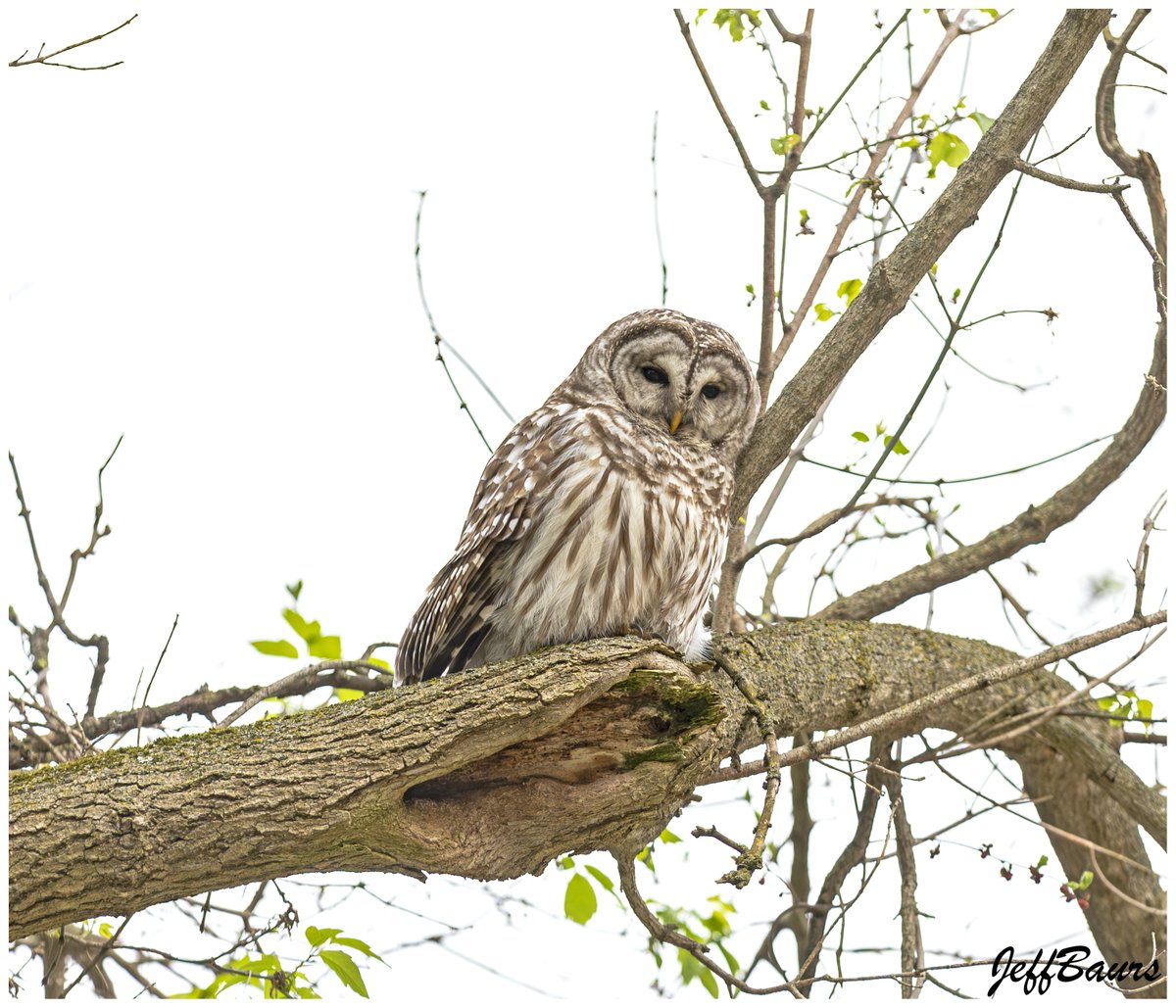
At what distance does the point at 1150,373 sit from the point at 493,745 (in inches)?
85.6

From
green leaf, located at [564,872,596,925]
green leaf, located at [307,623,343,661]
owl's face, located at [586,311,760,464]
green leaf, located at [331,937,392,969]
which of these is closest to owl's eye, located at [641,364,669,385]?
owl's face, located at [586,311,760,464]

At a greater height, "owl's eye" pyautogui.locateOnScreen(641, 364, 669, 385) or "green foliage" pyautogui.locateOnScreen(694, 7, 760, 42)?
"green foliage" pyautogui.locateOnScreen(694, 7, 760, 42)

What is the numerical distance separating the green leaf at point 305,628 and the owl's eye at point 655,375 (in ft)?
3.73

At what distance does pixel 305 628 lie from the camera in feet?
10.9

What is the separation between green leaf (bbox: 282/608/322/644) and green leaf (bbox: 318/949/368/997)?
964mm

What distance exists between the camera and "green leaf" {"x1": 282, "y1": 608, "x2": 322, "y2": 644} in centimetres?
331

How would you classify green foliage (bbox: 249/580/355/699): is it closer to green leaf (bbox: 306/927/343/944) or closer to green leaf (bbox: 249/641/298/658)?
green leaf (bbox: 249/641/298/658)

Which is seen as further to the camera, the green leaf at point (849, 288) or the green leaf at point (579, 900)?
the green leaf at point (849, 288)

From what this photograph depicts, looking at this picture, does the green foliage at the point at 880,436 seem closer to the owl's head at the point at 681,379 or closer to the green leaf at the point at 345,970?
the owl's head at the point at 681,379

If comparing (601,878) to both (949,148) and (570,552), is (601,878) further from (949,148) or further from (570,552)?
(949,148)

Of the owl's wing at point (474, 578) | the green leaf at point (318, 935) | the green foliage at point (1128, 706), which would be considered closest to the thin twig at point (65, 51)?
the owl's wing at point (474, 578)

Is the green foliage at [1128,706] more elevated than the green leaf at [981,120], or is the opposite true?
the green leaf at [981,120]

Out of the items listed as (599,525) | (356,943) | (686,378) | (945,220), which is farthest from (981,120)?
(356,943)

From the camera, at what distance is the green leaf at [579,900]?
10.1 feet
